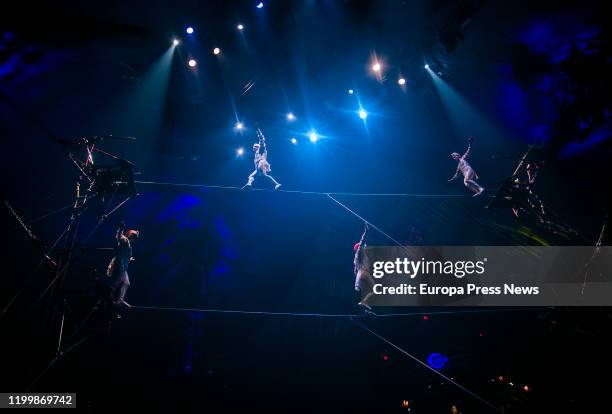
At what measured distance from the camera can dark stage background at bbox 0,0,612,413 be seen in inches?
257

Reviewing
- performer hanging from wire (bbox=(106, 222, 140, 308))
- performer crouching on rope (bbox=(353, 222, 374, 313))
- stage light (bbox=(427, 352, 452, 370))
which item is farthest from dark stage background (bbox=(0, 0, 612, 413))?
performer crouching on rope (bbox=(353, 222, 374, 313))

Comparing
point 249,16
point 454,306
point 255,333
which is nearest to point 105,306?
point 255,333

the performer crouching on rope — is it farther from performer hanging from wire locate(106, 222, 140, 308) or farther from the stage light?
the stage light

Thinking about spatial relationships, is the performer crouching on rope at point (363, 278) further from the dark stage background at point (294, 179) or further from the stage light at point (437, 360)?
the stage light at point (437, 360)

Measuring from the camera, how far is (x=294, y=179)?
10.7 metres

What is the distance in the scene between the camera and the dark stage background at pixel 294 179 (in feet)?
21.4

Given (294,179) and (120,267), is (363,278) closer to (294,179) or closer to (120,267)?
(294,179)

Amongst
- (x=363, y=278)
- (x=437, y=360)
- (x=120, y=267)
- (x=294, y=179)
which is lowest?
(x=437, y=360)

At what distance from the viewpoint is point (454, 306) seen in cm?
981

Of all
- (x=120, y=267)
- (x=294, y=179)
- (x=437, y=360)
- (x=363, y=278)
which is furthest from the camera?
(x=294, y=179)

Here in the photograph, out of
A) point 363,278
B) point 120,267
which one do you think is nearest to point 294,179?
point 363,278

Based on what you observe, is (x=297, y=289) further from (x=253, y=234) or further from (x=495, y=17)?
(x=495, y=17)

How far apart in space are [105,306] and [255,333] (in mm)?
4380

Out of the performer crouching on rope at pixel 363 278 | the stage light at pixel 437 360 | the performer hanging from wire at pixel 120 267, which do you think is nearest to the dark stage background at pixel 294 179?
the stage light at pixel 437 360
